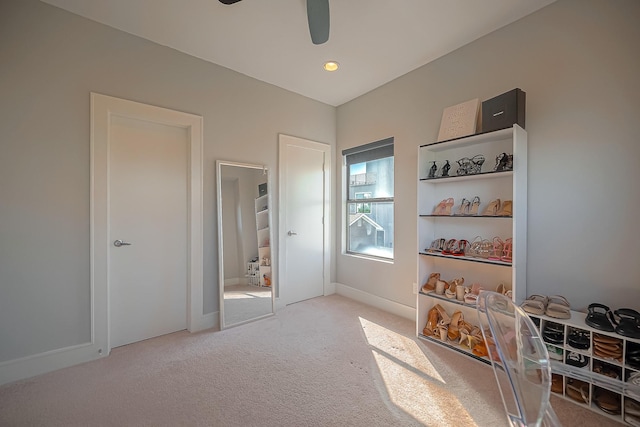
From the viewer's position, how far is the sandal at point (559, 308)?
173cm

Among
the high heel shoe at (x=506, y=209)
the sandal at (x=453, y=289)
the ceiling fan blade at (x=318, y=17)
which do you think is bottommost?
the sandal at (x=453, y=289)

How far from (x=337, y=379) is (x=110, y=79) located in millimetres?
3114

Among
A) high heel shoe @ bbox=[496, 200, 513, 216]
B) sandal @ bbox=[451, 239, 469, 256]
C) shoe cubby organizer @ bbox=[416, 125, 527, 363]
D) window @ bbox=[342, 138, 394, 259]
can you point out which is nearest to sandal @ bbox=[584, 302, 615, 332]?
shoe cubby organizer @ bbox=[416, 125, 527, 363]

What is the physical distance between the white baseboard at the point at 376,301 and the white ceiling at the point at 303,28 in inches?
107

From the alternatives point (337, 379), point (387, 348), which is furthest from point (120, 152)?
point (387, 348)

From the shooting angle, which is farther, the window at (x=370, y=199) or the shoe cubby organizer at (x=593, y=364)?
the window at (x=370, y=199)

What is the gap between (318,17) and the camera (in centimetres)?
171

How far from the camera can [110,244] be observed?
236 cm

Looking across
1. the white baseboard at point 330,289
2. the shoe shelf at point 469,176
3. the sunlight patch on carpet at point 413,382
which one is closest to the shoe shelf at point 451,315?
the sunlight patch on carpet at point 413,382

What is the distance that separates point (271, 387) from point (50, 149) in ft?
8.13

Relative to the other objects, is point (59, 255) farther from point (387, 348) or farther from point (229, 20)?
point (387, 348)

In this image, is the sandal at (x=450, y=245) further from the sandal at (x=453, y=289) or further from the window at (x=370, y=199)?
the window at (x=370, y=199)

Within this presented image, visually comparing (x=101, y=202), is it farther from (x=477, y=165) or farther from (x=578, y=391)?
(x=578, y=391)

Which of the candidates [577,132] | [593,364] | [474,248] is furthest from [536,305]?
[577,132]
